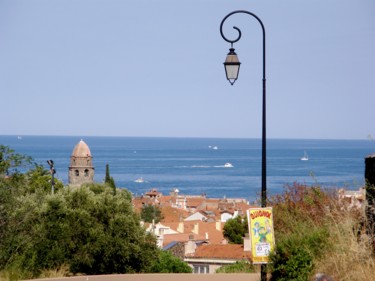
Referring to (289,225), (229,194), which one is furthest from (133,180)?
(289,225)

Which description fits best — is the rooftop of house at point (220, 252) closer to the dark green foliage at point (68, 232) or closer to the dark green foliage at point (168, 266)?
the dark green foliage at point (68, 232)

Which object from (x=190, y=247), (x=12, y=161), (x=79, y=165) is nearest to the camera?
(x=12, y=161)

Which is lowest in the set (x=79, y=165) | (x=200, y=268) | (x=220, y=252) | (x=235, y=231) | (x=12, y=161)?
(x=200, y=268)

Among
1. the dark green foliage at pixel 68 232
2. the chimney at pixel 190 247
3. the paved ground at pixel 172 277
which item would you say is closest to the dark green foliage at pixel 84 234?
the dark green foliage at pixel 68 232

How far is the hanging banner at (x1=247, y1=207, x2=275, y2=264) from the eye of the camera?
9281 millimetres

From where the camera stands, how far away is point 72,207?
19297 mm

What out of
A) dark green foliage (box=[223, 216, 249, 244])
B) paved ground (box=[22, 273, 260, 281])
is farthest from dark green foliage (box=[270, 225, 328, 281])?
dark green foliage (box=[223, 216, 249, 244])

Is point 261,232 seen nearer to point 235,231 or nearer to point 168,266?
point 168,266

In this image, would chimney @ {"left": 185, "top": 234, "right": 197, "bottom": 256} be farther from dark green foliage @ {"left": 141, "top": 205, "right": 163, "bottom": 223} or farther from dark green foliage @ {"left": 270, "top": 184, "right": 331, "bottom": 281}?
dark green foliage @ {"left": 270, "top": 184, "right": 331, "bottom": 281}

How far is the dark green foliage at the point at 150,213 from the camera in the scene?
255 feet

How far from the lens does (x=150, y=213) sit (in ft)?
262

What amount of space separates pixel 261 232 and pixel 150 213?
→ 233 feet

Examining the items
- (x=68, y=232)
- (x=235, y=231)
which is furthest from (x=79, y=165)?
(x=68, y=232)

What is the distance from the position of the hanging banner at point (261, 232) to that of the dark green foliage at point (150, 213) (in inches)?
2670
